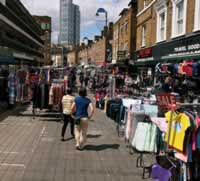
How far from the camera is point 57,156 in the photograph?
8062 mm

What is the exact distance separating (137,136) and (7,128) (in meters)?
5.64

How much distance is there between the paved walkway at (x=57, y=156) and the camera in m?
6.69

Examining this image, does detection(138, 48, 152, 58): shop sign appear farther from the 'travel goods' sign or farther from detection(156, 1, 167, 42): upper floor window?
the 'travel goods' sign

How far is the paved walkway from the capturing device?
6691 mm

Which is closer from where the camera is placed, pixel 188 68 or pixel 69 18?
pixel 188 68

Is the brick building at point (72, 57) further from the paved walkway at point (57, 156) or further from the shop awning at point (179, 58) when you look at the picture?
the paved walkway at point (57, 156)

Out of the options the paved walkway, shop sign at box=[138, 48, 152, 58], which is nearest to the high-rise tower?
shop sign at box=[138, 48, 152, 58]

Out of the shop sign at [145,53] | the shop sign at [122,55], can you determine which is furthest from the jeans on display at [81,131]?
the shop sign at [122,55]

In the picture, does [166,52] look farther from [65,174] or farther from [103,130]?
[65,174]

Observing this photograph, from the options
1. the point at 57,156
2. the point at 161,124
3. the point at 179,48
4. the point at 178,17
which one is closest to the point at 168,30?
the point at 178,17

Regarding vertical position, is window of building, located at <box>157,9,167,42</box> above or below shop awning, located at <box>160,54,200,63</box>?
above

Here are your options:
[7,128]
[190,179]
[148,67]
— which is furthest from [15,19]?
[190,179]

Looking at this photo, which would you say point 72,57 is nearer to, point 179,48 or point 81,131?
point 179,48

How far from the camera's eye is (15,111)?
615 inches
